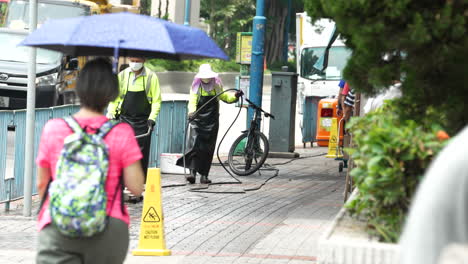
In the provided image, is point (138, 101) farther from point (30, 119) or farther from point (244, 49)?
point (244, 49)

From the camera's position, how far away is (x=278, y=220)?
10445 mm

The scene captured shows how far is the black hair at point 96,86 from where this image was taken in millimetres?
4551

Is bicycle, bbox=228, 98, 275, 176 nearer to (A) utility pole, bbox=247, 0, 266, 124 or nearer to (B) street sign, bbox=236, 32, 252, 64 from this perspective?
(A) utility pole, bbox=247, 0, 266, 124

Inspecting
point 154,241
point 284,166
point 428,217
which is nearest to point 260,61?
point 284,166

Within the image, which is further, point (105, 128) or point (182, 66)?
point (182, 66)

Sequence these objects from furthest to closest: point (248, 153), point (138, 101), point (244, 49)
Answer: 1. point (244, 49)
2. point (248, 153)
3. point (138, 101)

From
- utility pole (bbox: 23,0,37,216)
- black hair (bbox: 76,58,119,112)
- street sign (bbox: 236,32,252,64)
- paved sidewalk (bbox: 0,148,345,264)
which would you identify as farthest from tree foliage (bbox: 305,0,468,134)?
street sign (bbox: 236,32,252,64)

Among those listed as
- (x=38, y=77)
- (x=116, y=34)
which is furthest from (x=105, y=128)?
(x=38, y=77)

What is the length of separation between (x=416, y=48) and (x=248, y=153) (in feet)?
30.3

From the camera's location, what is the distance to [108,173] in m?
4.44

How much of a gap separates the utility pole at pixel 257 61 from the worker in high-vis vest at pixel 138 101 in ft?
22.4

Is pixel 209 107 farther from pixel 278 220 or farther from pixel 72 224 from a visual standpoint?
pixel 72 224

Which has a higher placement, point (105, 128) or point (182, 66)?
point (182, 66)

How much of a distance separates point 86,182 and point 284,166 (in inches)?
506
